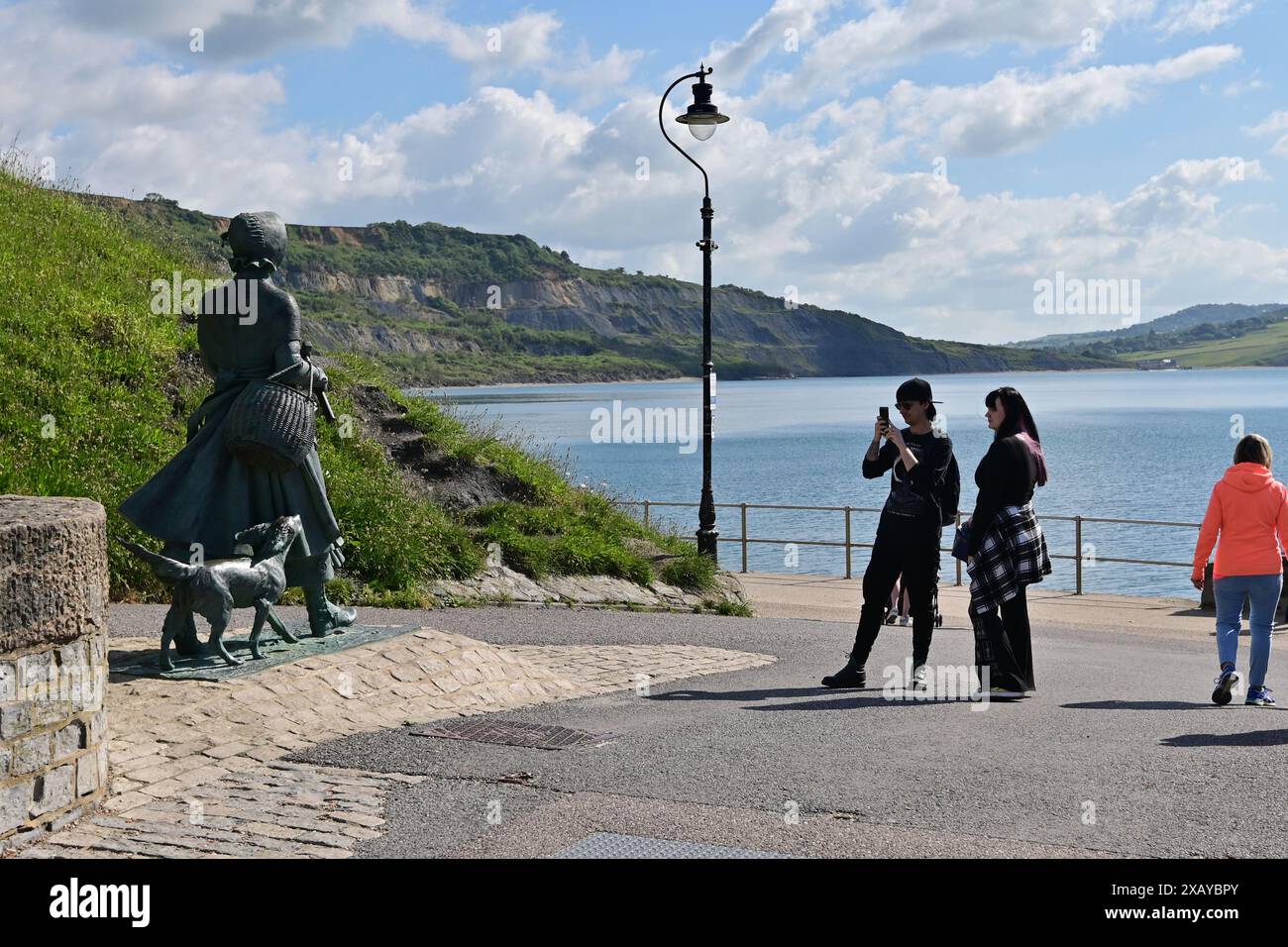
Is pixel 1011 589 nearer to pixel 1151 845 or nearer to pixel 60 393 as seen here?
pixel 1151 845

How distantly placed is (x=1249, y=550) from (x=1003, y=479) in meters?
1.73

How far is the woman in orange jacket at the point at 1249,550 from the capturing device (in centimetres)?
855

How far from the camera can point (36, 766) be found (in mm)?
5266

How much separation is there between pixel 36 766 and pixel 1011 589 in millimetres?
5658

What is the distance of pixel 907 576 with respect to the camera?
8625mm

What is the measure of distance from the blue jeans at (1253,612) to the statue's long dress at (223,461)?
5.97m

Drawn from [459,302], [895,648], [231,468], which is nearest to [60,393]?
[231,468]

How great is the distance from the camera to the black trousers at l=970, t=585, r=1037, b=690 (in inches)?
339

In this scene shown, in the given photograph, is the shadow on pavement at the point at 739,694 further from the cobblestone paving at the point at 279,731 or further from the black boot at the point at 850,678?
the cobblestone paving at the point at 279,731

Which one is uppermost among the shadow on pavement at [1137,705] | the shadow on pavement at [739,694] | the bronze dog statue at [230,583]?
the bronze dog statue at [230,583]

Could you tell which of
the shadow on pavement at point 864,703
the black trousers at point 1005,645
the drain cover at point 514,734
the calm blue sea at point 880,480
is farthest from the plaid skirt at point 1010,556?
the calm blue sea at point 880,480

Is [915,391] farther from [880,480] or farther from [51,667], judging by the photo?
[880,480]

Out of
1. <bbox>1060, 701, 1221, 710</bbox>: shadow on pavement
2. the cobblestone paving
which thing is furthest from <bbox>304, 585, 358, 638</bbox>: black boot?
<bbox>1060, 701, 1221, 710</bbox>: shadow on pavement
